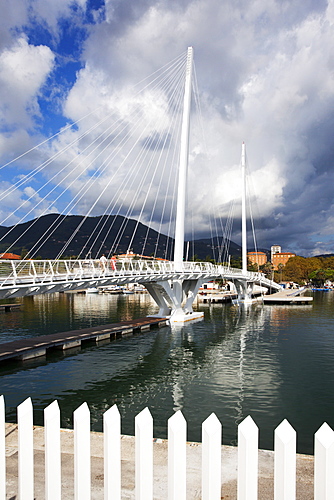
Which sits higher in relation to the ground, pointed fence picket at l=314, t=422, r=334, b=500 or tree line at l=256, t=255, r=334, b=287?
tree line at l=256, t=255, r=334, b=287

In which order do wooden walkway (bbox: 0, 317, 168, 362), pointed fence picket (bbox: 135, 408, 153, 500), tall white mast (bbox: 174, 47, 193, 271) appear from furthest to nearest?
tall white mast (bbox: 174, 47, 193, 271), wooden walkway (bbox: 0, 317, 168, 362), pointed fence picket (bbox: 135, 408, 153, 500)

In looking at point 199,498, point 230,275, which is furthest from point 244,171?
point 199,498

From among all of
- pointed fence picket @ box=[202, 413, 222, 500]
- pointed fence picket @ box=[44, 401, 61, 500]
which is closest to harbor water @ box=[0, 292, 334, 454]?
pointed fence picket @ box=[44, 401, 61, 500]

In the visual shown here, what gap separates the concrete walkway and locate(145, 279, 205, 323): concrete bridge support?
32533mm

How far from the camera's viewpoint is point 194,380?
64.8 feet

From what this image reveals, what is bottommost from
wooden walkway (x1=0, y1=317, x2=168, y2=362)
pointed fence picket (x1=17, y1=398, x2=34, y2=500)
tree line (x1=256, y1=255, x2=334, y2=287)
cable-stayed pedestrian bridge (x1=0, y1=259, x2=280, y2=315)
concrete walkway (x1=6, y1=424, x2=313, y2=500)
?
wooden walkway (x1=0, y1=317, x2=168, y2=362)

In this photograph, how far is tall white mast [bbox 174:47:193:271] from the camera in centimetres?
3900

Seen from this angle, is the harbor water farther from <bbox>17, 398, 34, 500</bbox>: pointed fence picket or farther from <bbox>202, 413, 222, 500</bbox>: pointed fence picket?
<bbox>202, 413, 222, 500</bbox>: pointed fence picket

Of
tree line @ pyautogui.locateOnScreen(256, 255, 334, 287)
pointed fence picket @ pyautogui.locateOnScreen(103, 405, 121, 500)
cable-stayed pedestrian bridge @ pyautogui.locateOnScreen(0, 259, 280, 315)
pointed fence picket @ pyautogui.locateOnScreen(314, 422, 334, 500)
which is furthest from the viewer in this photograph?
tree line @ pyautogui.locateOnScreen(256, 255, 334, 287)

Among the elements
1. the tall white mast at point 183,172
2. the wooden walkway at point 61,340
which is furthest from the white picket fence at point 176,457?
the tall white mast at point 183,172

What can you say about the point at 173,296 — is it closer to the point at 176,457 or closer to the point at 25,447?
the point at 25,447

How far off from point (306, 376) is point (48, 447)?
19307 mm

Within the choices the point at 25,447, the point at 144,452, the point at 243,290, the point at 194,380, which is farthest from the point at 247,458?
the point at 243,290

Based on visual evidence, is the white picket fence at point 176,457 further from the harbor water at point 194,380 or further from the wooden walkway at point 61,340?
the wooden walkway at point 61,340
